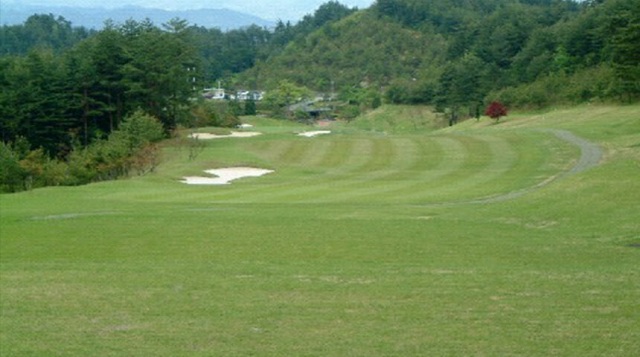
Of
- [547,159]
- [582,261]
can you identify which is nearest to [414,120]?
[547,159]

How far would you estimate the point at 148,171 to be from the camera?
4359cm

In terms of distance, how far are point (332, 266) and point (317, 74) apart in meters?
123

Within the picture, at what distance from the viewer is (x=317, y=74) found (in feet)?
452

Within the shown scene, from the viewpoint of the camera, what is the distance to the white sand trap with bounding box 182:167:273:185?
39188 millimetres

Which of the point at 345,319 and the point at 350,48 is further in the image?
the point at 350,48

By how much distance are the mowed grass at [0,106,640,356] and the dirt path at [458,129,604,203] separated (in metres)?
0.30

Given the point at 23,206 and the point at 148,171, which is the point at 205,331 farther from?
the point at 148,171

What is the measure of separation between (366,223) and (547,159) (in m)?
20.1

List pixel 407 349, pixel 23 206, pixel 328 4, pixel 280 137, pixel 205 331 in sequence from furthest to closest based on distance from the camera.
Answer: pixel 328 4
pixel 280 137
pixel 23 206
pixel 205 331
pixel 407 349

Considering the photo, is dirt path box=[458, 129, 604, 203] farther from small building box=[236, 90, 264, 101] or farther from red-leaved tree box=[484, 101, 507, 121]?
small building box=[236, 90, 264, 101]

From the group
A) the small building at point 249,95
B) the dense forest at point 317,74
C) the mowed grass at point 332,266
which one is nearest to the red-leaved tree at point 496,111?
the dense forest at point 317,74

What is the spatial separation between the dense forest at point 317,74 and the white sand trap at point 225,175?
5.16 metres

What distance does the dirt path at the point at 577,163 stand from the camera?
2990 centimetres

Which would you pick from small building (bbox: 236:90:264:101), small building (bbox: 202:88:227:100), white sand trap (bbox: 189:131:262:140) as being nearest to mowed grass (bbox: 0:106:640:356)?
white sand trap (bbox: 189:131:262:140)
